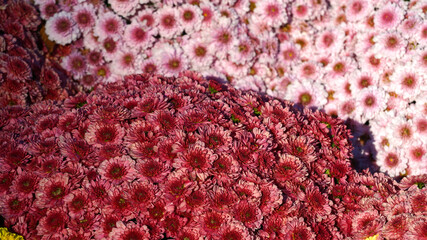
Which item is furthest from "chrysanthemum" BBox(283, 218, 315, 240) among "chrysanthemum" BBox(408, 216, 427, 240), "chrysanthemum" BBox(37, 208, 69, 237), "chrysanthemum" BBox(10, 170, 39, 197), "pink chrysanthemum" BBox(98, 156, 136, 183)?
"chrysanthemum" BBox(10, 170, 39, 197)

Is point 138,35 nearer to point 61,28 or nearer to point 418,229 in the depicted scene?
point 61,28

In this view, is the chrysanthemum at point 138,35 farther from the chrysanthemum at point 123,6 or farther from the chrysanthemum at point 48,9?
the chrysanthemum at point 48,9

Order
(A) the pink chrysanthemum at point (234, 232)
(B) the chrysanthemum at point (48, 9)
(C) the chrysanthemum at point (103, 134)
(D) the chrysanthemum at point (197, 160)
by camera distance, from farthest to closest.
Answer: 1. (B) the chrysanthemum at point (48, 9)
2. (C) the chrysanthemum at point (103, 134)
3. (D) the chrysanthemum at point (197, 160)
4. (A) the pink chrysanthemum at point (234, 232)

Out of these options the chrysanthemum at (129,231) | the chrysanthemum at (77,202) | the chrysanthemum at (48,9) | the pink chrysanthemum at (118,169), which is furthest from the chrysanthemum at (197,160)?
the chrysanthemum at (48,9)

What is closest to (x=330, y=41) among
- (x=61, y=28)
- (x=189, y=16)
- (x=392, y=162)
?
(x=392, y=162)

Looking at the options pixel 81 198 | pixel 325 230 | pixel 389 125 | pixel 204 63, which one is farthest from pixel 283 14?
pixel 81 198
